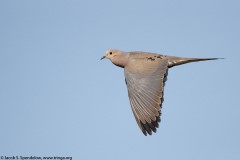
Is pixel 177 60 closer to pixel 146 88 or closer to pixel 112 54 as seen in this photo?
pixel 146 88

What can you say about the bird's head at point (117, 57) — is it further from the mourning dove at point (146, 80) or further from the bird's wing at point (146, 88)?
the bird's wing at point (146, 88)

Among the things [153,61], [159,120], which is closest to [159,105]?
[159,120]

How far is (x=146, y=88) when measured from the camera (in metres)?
9.31

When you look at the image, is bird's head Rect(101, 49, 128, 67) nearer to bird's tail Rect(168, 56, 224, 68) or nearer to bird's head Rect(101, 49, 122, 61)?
bird's head Rect(101, 49, 122, 61)

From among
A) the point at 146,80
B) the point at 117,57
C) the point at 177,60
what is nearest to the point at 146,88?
the point at 146,80

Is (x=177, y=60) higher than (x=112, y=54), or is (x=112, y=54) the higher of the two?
(x=112, y=54)

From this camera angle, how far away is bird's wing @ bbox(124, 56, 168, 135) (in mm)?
8875

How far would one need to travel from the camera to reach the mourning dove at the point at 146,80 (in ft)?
29.2

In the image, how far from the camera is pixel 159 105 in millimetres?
8797

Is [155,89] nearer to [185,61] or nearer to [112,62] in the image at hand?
[185,61]

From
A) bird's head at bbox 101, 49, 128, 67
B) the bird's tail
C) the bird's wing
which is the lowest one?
the bird's wing

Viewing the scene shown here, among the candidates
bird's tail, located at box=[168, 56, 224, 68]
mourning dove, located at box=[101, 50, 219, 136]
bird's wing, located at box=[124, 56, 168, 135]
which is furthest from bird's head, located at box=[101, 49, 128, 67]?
bird's tail, located at box=[168, 56, 224, 68]

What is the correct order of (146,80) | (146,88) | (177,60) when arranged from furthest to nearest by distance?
(177,60) → (146,80) → (146,88)

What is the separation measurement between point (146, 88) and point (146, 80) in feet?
Answer: 0.83
